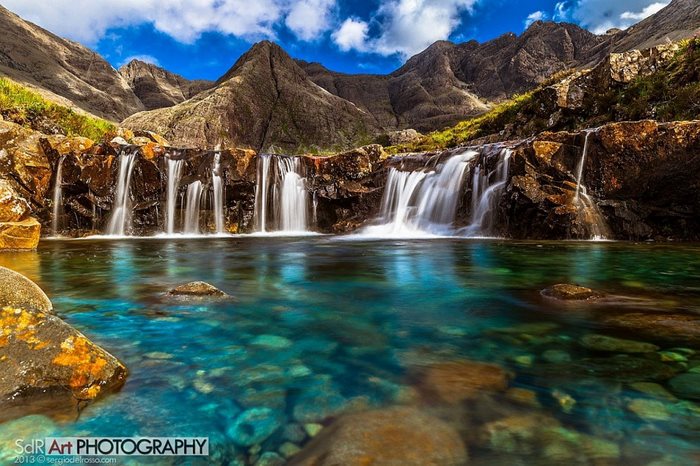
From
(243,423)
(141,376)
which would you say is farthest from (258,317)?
(243,423)

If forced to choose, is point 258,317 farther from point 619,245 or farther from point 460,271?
point 619,245

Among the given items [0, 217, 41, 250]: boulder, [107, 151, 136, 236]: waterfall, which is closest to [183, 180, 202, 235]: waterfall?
[107, 151, 136, 236]: waterfall

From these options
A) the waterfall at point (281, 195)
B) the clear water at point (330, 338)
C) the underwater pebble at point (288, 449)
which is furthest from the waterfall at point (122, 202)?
the underwater pebble at point (288, 449)

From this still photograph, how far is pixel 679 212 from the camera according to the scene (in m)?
14.4

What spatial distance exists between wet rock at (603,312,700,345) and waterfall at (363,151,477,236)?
13395 mm

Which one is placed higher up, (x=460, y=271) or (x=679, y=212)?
(x=679, y=212)

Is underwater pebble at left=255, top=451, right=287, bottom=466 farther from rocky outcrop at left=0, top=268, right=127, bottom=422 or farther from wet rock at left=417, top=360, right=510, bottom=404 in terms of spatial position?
rocky outcrop at left=0, top=268, right=127, bottom=422

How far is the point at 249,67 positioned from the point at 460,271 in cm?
8991

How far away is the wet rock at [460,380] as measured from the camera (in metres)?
2.84

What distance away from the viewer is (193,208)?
21.5 meters

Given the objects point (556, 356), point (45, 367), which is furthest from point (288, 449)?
point (556, 356)

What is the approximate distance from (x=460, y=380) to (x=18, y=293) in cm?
390

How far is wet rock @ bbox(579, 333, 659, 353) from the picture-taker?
3.59 meters

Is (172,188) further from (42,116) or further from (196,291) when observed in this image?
(196,291)
